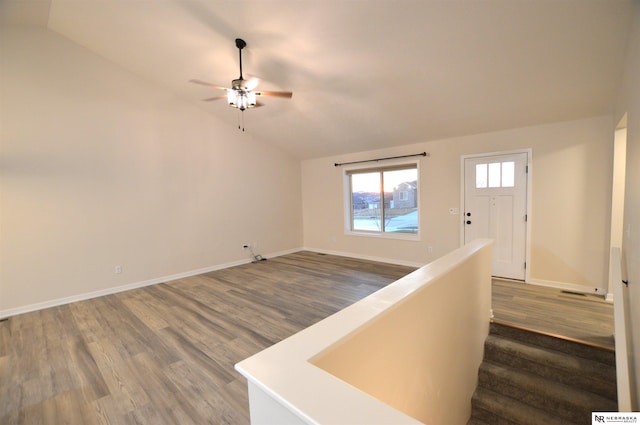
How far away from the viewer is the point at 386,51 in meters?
2.94

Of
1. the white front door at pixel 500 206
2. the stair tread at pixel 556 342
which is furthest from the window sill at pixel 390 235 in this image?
the stair tread at pixel 556 342

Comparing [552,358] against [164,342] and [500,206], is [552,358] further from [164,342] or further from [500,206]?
[164,342]

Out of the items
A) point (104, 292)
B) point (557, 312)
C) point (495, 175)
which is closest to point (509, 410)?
point (557, 312)

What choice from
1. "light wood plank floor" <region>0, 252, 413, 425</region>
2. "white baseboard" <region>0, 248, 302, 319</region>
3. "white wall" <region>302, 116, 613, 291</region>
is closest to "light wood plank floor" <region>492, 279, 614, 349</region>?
"white wall" <region>302, 116, 613, 291</region>

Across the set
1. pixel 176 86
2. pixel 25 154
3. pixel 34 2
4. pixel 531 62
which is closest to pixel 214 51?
pixel 176 86

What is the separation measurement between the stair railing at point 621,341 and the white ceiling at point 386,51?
6.37 feet

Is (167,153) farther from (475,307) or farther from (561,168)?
(561,168)

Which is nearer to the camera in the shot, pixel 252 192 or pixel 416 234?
pixel 416 234

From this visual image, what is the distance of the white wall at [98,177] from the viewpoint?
3.52m

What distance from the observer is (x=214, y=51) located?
3510mm

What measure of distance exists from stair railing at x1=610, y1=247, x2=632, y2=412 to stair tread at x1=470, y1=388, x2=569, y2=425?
0.80 metres

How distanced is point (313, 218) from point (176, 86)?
3.96 meters

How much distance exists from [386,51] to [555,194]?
9.80 ft

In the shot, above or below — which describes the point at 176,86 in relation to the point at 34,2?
below
